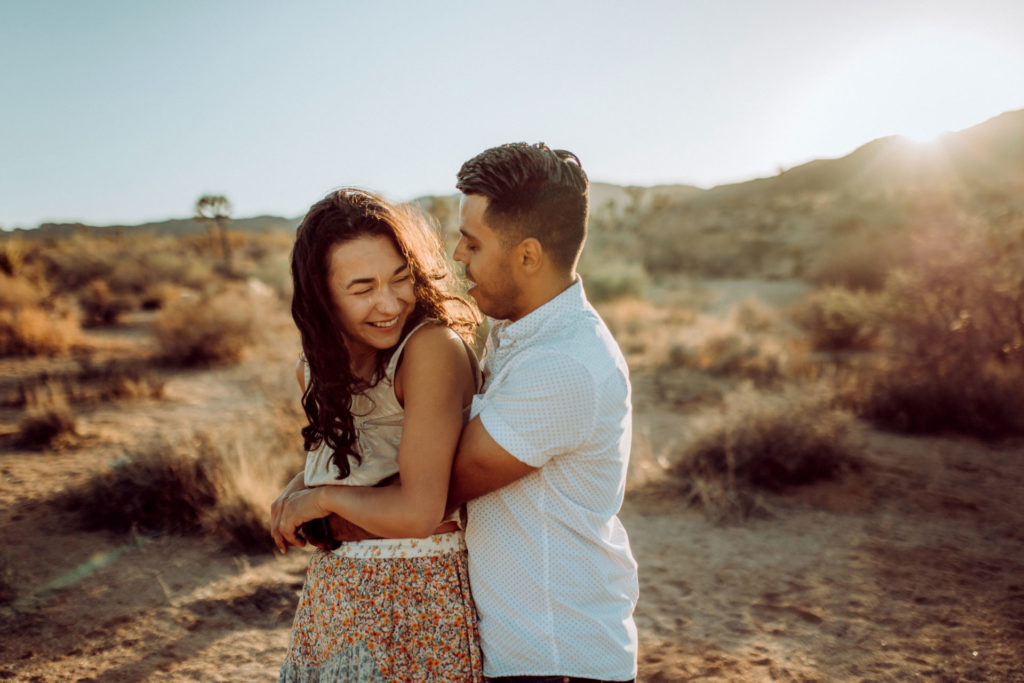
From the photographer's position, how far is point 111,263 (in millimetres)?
18922

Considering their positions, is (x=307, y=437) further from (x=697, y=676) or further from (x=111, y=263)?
(x=111, y=263)

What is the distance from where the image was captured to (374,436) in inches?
68.4

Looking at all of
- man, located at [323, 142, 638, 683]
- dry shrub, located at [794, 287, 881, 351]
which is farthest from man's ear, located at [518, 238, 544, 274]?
dry shrub, located at [794, 287, 881, 351]

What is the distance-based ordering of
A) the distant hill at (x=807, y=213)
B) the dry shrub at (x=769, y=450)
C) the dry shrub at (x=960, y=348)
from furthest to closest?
the distant hill at (x=807, y=213) < the dry shrub at (x=960, y=348) < the dry shrub at (x=769, y=450)

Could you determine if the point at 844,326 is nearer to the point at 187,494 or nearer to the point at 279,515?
the point at 187,494

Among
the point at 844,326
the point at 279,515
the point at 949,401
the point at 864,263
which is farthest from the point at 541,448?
the point at 864,263

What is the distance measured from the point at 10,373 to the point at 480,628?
9.80 m

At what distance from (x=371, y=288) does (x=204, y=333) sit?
9507 millimetres

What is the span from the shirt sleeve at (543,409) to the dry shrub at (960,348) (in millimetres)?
6832

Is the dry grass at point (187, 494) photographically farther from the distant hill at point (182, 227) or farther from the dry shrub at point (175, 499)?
the distant hill at point (182, 227)

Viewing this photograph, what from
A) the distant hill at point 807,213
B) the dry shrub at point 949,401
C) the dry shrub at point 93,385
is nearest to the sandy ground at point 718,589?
the dry shrub at point 949,401

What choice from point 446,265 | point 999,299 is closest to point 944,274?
point 999,299

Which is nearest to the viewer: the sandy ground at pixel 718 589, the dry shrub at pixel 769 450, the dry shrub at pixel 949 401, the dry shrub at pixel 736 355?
the sandy ground at pixel 718 589

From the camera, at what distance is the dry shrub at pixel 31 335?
973cm
